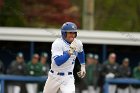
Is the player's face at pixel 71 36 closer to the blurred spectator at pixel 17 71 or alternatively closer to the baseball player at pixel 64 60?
the baseball player at pixel 64 60

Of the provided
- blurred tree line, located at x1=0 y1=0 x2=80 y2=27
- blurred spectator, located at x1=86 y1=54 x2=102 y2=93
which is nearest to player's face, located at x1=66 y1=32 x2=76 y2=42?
blurred spectator, located at x1=86 y1=54 x2=102 y2=93

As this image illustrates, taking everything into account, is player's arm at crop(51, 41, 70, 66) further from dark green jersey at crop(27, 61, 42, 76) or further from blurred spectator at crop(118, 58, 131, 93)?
blurred spectator at crop(118, 58, 131, 93)

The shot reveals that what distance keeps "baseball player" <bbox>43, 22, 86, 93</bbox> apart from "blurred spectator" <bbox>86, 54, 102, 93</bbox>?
4664 millimetres

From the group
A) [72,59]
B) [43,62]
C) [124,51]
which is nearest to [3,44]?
[43,62]

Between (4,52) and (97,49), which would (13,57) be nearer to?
(4,52)

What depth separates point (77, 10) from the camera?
19547 mm

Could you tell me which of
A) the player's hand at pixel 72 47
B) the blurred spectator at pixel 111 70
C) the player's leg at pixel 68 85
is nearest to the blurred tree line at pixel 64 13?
the blurred spectator at pixel 111 70

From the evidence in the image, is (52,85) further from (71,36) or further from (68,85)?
(71,36)

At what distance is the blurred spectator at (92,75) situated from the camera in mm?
13539

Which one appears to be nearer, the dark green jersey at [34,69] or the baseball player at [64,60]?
the baseball player at [64,60]

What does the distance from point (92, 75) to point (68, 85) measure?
504cm

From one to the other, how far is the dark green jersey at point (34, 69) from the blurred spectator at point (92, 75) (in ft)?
3.85

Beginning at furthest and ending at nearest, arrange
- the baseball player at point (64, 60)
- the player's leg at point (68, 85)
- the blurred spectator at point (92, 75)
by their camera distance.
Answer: the blurred spectator at point (92, 75), the player's leg at point (68, 85), the baseball player at point (64, 60)

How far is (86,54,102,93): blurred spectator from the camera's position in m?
13.5
